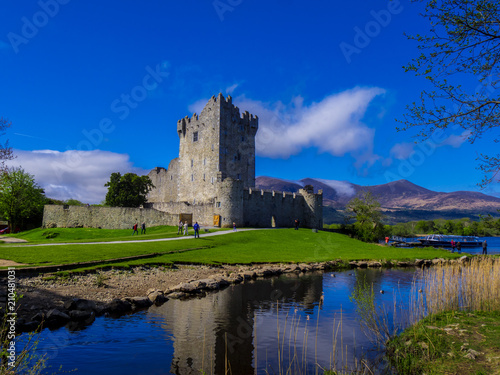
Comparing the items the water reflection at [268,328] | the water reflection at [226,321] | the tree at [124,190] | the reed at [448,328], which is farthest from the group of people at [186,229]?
the tree at [124,190]

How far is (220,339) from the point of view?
11719mm

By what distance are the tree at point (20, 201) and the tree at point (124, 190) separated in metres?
13.7

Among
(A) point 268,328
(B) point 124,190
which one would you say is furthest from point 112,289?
(B) point 124,190

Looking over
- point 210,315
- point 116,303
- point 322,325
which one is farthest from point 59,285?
point 322,325

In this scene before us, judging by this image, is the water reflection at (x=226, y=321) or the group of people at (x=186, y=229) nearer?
the water reflection at (x=226, y=321)

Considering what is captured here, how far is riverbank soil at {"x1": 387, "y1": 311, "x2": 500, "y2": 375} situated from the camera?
8336mm

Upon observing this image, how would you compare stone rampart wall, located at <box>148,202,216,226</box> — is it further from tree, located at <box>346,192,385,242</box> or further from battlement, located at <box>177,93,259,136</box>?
tree, located at <box>346,192,385,242</box>

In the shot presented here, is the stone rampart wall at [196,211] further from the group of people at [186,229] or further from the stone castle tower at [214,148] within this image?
the group of people at [186,229]

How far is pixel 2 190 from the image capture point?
207 feet

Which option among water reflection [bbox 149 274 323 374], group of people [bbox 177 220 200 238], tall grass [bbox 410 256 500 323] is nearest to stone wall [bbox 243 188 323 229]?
group of people [bbox 177 220 200 238]

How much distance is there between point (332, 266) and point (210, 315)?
58.3 ft

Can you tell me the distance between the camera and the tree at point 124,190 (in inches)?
2655

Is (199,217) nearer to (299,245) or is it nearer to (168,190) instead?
(299,245)

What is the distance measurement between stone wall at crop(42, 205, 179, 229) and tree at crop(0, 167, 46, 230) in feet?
24.0
